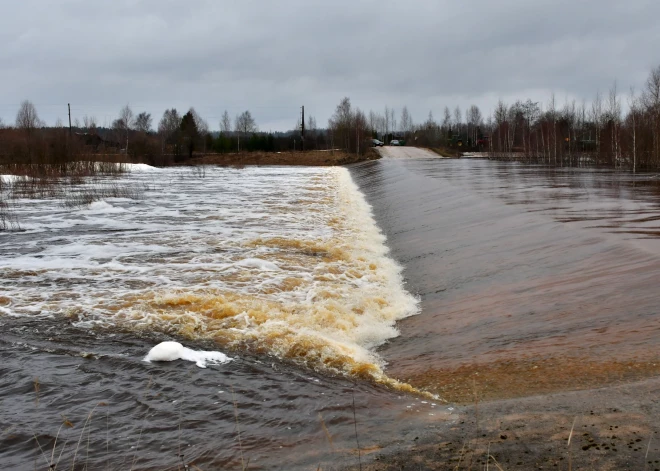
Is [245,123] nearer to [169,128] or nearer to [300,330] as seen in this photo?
[169,128]

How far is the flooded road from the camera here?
587 cm

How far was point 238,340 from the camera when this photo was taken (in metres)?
7.19

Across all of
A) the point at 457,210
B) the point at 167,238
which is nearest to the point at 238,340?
the point at 167,238

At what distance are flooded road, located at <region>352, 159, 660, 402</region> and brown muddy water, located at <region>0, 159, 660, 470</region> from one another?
37mm

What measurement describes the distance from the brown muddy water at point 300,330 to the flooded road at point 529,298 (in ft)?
0.12

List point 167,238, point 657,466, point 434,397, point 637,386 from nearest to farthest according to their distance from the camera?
1. point 657,466
2. point 637,386
3. point 434,397
4. point 167,238

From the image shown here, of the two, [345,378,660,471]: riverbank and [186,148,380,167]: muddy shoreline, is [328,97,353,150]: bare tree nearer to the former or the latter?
[186,148,380,167]: muddy shoreline

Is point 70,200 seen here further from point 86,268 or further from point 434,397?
point 434,397

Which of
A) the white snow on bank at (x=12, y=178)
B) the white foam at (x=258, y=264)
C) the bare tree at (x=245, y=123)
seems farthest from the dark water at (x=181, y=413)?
the bare tree at (x=245, y=123)

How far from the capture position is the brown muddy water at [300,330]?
474 centimetres

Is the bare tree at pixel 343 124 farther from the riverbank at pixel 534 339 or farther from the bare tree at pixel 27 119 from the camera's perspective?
the riverbank at pixel 534 339

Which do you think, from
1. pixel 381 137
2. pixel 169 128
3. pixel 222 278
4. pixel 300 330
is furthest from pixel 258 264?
pixel 381 137

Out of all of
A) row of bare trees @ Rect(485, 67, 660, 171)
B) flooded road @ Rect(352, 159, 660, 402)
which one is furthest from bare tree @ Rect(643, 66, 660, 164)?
flooded road @ Rect(352, 159, 660, 402)

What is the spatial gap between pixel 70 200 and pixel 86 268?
13.5 m
